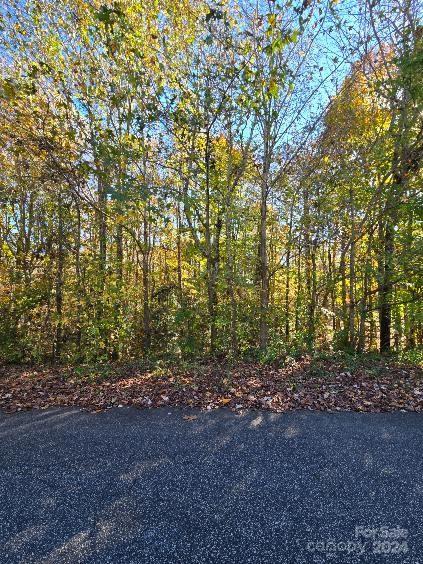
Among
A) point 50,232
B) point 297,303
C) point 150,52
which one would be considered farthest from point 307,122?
point 50,232

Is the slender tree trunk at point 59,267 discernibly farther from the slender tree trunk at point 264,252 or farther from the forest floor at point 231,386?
the slender tree trunk at point 264,252

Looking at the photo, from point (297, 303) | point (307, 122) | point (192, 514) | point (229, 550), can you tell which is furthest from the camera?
point (297, 303)

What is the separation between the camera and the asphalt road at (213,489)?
59.6 inches

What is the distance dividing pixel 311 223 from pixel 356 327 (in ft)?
9.27

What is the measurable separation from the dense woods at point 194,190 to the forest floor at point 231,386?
113 cm

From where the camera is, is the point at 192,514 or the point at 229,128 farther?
the point at 229,128

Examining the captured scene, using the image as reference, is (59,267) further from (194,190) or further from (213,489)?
(213,489)

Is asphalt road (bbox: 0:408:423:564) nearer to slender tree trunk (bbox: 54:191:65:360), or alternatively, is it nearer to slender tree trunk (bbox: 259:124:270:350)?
slender tree trunk (bbox: 259:124:270:350)

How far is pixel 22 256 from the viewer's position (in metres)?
6.86

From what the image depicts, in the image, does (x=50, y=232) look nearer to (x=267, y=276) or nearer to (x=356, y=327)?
(x=267, y=276)

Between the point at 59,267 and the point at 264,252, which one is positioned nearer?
the point at 264,252

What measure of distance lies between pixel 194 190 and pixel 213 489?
4832 millimetres

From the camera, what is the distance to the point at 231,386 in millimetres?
3824

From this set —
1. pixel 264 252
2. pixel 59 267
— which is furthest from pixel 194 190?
pixel 59 267
